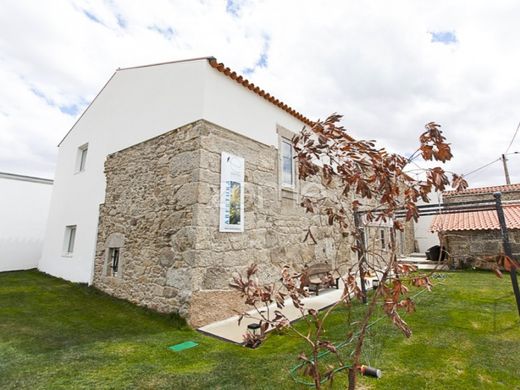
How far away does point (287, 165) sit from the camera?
311 inches

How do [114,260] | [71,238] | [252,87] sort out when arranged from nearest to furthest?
[252,87] < [114,260] < [71,238]

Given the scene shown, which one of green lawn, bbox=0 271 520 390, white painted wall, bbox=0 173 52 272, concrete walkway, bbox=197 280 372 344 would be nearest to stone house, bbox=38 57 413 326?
concrete walkway, bbox=197 280 372 344

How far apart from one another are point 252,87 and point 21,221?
11.7 meters

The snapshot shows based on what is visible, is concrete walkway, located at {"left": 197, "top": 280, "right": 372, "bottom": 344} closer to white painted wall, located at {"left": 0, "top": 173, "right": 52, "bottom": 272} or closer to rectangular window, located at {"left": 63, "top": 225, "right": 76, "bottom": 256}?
Answer: rectangular window, located at {"left": 63, "top": 225, "right": 76, "bottom": 256}

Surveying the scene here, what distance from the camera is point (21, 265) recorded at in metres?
11.4

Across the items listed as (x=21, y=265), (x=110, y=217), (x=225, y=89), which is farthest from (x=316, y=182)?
(x=21, y=265)

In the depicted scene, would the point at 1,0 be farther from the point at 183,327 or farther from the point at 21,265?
the point at 21,265

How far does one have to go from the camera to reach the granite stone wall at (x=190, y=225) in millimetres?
5387

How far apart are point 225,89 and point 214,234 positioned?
3.30 metres

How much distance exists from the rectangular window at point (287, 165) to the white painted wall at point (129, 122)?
0.47 meters

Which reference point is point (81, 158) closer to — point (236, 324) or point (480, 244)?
point (236, 324)

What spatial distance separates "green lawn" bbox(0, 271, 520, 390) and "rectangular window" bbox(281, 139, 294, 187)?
3.61 m

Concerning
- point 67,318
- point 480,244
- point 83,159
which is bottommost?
point 67,318

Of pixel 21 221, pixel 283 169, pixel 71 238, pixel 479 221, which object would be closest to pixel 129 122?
pixel 283 169
